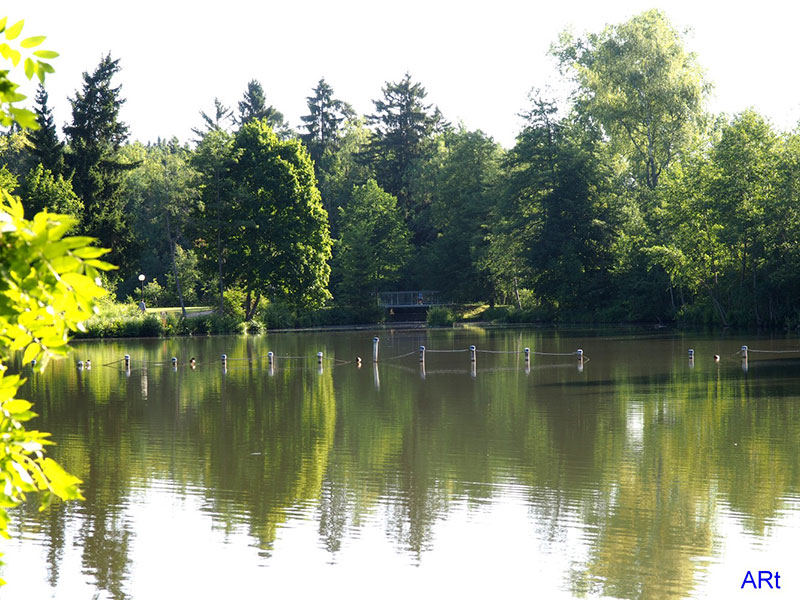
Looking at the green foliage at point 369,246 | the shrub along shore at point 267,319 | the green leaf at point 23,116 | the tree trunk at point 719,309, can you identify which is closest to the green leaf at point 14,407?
the green leaf at point 23,116

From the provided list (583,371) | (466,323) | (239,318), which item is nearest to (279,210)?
(239,318)

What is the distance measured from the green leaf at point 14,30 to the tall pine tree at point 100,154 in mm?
57744

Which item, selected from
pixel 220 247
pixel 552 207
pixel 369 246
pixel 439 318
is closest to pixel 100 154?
pixel 220 247

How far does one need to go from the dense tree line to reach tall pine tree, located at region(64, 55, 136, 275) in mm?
115

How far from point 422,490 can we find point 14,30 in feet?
→ 35.5

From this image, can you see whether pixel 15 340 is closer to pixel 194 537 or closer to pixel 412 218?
pixel 194 537

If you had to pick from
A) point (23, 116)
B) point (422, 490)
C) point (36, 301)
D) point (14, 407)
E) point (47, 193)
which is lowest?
point (422, 490)

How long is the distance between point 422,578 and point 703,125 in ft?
176

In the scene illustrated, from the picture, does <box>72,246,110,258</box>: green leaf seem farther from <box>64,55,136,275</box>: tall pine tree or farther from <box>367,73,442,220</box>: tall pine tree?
<box>367,73,442,220</box>: tall pine tree

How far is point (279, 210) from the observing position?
59.7 metres

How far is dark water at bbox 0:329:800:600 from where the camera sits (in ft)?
30.8

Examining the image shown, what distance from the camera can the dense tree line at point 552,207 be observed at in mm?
47375

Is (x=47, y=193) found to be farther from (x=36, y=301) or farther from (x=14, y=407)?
(x=36, y=301)

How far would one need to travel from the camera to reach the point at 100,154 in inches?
2360
